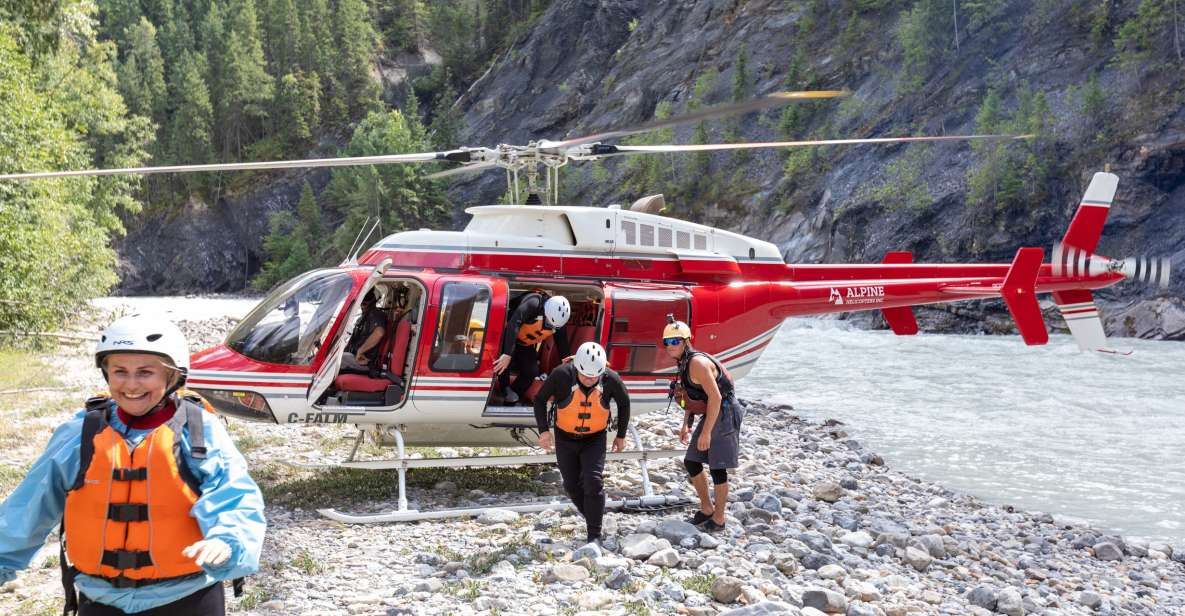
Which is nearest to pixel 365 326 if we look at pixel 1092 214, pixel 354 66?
pixel 1092 214

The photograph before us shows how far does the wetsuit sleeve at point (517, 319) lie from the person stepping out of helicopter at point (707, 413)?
1494 mm

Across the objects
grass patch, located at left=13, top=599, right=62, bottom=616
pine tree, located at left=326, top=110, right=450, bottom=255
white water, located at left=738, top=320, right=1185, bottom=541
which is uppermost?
pine tree, located at left=326, top=110, right=450, bottom=255

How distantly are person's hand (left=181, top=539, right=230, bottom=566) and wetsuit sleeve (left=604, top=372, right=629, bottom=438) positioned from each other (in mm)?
4210

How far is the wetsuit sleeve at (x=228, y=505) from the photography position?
252 centimetres

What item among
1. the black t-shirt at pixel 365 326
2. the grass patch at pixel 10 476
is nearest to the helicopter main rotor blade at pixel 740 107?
the black t-shirt at pixel 365 326

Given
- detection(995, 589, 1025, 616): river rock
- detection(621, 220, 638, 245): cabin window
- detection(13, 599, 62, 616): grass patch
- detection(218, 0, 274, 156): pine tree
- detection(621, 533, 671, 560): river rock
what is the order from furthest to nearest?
detection(218, 0, 274, 156): pine tree, detection(621, 220, 638, 245): cabin window, detection(621, 533, 671, 560): river rock, detection(995, 589, 1025, 616): river rock, detection(13, 599, 62, 616): grass patch

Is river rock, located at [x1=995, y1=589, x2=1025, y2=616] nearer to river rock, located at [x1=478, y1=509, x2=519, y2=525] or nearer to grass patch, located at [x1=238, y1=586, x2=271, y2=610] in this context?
river rock, located at [x1=478, y1=509, x2=519, y2=525]

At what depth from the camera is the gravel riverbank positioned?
5.33m

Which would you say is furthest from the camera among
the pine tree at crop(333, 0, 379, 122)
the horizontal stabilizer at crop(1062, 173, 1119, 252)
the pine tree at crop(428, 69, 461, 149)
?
the pine tree at crop(333, 0, 379, 122)

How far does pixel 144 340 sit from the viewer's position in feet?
8.72

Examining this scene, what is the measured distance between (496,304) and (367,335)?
4.63ft

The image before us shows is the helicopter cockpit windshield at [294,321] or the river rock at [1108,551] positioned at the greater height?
the helicopter cockpit windshield at [294,321]

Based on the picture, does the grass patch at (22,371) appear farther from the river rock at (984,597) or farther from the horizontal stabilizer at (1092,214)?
the horizontal stabilizer at (1092,214)

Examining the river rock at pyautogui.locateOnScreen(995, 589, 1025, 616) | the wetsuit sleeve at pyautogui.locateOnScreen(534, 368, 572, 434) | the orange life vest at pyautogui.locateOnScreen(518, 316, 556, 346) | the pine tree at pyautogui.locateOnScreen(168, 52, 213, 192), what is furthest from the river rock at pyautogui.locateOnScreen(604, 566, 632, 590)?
the pine tree at pyautogui.locateOnScreen(168, 52, 213, 192)
